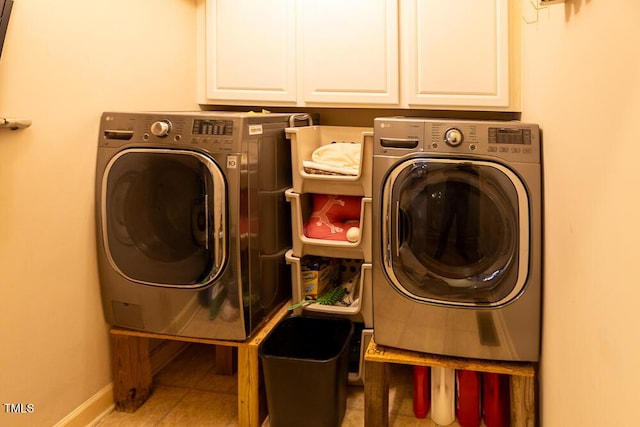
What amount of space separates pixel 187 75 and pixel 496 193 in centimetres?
168

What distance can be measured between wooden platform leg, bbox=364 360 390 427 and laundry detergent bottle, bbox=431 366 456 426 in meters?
0.29

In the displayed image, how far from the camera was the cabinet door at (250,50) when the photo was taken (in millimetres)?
2424

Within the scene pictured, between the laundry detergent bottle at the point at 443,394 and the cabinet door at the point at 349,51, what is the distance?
1.28 m

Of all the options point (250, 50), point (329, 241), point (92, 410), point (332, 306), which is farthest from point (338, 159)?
point (92, 410)

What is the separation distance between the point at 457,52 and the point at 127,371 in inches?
80.7

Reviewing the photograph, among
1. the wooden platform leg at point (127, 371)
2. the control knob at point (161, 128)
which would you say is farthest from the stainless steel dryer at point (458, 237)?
the wooden platform leg at point (127, 371)

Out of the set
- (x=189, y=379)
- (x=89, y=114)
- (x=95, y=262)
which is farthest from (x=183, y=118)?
(x=189, y=379)

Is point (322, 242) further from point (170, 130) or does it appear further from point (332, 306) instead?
point (170, 130)

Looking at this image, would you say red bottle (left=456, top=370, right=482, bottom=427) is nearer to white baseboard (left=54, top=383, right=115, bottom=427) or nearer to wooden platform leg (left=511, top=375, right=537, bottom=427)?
wooden platform leg (left=511, top=375, right=537, bottom=427)

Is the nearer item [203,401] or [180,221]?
[180,221]

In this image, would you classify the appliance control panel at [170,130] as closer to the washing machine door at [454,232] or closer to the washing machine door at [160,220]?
the washing machine door at [160,220]

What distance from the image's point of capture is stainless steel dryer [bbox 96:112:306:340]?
1.79 meters

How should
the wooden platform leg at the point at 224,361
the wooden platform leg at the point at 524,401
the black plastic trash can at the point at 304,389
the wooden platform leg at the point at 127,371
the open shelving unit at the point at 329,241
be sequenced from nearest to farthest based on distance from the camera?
1. the wooden platform leg at the point at 524,401
2. the black plastic trash can at the point at 304,389
3. the wooden platform leg at the point at 127,371
4. the open shelving unit at the point at 329,241
5. the wooden platform leg at the point at 224,361

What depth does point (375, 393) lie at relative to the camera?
1767 mm
